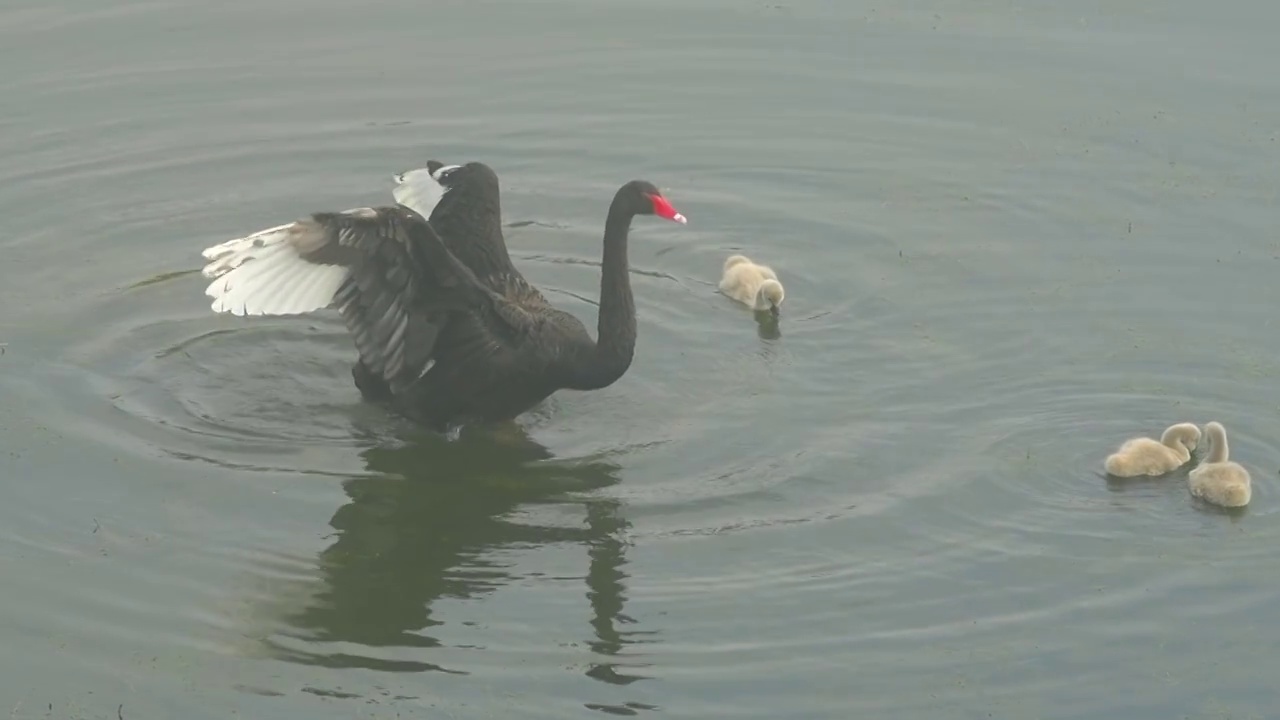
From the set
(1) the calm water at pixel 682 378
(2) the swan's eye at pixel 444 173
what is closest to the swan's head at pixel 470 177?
(2) the swan's eye at pixel 444 173

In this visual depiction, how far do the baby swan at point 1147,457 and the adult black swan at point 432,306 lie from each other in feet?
7.75

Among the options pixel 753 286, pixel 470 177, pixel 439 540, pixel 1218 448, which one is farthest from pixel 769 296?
pixel 439 540

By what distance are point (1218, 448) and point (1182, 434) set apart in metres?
0.29

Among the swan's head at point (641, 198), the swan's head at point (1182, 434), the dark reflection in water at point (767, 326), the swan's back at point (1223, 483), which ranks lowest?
the swan's back at point (1223, 483)

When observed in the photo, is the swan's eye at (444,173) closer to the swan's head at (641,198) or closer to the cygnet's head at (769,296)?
the swan's head at (641,198)

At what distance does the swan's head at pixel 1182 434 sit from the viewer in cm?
937

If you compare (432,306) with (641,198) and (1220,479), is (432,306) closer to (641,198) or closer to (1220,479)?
(641,198)

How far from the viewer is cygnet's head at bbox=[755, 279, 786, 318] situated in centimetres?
1100

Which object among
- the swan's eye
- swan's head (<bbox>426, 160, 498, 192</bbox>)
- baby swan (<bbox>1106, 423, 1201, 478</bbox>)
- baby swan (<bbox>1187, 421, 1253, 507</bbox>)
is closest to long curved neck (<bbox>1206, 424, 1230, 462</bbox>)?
baby swan (<bbox>1187, 421, 1253, 507</bbox>)

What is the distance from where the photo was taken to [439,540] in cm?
882

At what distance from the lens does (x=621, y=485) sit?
363 inches

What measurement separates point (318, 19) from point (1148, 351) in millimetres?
7734

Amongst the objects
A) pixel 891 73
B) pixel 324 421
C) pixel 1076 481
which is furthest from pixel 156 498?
pixel 891 73

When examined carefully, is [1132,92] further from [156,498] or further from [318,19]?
[156,498]
